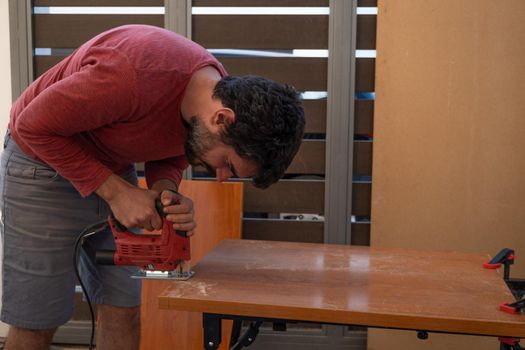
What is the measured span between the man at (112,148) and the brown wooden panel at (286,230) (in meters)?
0.96

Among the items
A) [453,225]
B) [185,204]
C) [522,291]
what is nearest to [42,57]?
[185,204]

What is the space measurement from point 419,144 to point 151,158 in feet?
4.39

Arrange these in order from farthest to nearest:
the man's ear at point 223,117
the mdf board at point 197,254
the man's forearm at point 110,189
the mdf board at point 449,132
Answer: the mdf board at point 197,254 < the mdf board at point 449,132 < the man's forearm at point 110,189 < the man's ear at point 223,117

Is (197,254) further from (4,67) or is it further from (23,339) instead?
(4,67)

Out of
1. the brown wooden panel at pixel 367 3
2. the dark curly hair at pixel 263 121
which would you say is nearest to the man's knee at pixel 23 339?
the dark curly hair at pixel 263 121

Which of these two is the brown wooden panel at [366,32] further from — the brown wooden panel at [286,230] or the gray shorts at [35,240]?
the gray shorts at [35,240]

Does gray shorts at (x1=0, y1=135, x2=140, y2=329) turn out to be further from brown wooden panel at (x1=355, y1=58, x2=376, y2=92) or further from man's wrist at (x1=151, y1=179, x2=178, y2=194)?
brown wooden panel at (x1=355, y1=58, x2=376, y2=92)

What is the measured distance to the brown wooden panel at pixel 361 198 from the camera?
100 inches

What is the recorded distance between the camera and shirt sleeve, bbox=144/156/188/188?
1686 millimetres

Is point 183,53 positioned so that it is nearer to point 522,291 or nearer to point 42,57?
point 522,291

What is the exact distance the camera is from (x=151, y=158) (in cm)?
157

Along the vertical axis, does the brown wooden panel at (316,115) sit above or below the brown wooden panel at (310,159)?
above

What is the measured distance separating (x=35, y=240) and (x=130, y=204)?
1.16 feet

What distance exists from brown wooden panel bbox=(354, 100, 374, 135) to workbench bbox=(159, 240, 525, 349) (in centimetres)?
92
